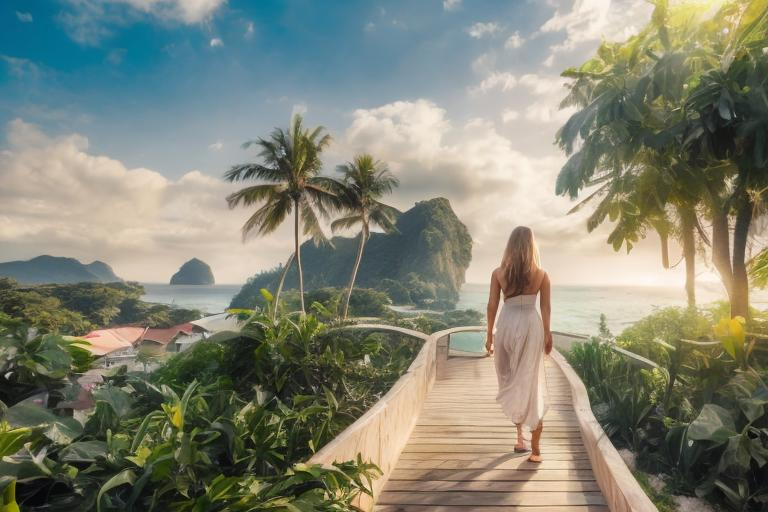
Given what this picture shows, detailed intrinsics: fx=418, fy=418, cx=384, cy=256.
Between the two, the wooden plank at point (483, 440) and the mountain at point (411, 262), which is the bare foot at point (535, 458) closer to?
the wooden plank at point (483, 440)

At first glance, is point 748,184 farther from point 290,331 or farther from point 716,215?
point 290,331

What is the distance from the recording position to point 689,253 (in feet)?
38.4

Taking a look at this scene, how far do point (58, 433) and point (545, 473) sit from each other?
3115 millimetres

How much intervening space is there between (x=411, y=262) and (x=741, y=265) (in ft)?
215

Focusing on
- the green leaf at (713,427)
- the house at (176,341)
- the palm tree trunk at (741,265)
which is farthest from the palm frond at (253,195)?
the green leaf at (713,427)

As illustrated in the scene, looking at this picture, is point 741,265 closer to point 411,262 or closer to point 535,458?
point 535,458

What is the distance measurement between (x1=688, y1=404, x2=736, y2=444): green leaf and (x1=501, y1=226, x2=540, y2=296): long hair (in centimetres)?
172

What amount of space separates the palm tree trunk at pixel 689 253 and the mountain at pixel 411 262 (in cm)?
5158

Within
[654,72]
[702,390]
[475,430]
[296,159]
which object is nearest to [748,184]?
[654,72]

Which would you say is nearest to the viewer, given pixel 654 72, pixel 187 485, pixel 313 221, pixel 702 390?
pixel 187 485

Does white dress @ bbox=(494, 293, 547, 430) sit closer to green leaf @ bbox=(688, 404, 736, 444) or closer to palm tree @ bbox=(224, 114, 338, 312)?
green leaf @ bbox=(688, 404, 736, 444)

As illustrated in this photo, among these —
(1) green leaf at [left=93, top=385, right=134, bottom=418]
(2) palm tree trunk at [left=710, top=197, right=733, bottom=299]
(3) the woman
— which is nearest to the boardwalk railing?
(3) the woman

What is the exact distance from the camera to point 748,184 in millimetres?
5836

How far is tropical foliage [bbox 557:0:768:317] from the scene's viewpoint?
15.0 feet
